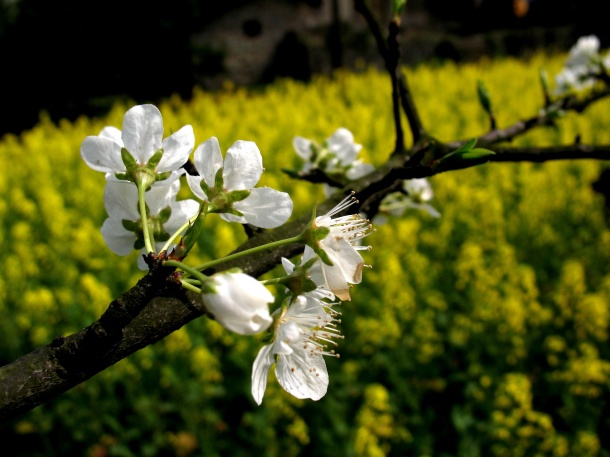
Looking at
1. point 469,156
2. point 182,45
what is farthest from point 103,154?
point 182,45

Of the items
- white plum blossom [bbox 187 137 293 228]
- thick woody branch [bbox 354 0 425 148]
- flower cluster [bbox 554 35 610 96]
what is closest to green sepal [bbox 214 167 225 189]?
white plum blossom [bbox 187 137 293 228]

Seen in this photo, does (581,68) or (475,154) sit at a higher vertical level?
(475,154)

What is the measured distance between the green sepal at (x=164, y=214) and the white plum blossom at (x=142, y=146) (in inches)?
1.3

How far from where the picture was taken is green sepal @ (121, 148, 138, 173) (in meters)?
0.49

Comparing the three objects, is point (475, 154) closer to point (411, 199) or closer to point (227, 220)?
point (227, 220)

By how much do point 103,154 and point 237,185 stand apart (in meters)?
0.11

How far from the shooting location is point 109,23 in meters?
7.55

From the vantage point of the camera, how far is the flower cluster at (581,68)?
169 cm

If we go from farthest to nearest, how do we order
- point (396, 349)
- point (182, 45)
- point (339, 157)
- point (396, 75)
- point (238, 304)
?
point (182, 45), point (396, 349), point (339, 157), point (396, 75), point (238, 304)

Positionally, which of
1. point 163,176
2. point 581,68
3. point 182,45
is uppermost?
point 163,176

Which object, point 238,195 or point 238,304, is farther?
point 238,195

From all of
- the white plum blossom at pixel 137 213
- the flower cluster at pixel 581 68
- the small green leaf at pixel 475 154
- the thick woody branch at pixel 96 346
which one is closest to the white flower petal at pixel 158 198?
the white plum blossom at pixel 137 213

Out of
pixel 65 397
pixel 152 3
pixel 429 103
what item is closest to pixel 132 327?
pixel 65 397

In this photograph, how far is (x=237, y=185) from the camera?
0.51 metres
